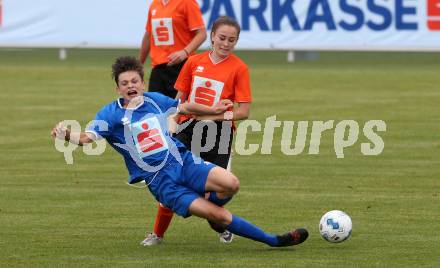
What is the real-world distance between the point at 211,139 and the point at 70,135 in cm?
158

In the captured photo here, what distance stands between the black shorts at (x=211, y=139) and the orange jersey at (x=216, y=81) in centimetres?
16

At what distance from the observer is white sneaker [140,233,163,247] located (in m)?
9.58

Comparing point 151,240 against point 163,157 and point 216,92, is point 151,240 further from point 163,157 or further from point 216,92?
point 216,92

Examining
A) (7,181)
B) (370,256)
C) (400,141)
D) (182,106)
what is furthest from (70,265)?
(400,141)

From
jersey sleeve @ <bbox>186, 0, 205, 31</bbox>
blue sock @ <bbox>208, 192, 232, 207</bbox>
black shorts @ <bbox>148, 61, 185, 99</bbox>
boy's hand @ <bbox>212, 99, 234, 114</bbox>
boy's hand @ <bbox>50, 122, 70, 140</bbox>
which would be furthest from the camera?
jersey sleeve @ <bbox>186, 0, 205, 31</bbox>

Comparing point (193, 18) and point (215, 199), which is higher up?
point (193, 18)

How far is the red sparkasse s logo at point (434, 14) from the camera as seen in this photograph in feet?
86.4

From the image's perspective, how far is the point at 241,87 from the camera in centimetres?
983

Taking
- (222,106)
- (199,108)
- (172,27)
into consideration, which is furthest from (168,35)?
(222,106)

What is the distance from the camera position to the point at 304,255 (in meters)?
9.02

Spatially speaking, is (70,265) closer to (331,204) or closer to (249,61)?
(331,204)

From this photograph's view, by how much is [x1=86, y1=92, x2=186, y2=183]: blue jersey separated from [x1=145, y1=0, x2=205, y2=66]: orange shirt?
3269mm

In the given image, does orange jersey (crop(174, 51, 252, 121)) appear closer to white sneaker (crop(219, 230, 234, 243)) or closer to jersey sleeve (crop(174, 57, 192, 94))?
jersey sleeve (crop(174, 57, 192, 94))

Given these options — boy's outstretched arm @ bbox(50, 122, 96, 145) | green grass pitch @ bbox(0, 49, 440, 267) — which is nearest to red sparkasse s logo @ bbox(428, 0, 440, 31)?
green grass pitch @ bbox(0, 49, 440, 267)
